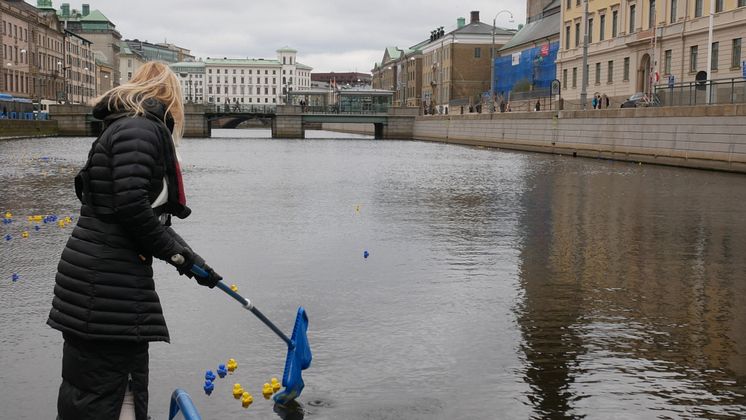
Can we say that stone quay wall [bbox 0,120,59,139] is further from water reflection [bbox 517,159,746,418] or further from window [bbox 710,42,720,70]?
water reflection [bbox 517,159,746,418]

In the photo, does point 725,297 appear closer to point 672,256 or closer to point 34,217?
point 672,256

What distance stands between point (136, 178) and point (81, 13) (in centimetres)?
19069

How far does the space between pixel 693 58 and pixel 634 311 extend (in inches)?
1907

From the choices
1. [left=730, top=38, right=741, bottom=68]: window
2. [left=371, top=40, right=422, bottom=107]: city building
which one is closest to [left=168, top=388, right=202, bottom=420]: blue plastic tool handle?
[left=730, top=38, right=741, bottom=68]: window

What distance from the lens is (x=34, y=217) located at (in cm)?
1585

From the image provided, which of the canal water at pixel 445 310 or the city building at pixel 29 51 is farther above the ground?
the city building at pixel 29 51

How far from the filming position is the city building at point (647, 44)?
162ft

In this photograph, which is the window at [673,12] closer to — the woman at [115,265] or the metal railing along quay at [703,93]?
the metal railing along quay at [703,93]

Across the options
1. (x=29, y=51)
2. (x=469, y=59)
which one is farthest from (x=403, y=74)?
(x=29, y=51)

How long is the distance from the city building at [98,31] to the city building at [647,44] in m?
114

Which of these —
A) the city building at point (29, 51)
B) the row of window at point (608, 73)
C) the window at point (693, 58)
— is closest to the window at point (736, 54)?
the window at point (693, 58)

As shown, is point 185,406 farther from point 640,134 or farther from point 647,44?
point 647,44

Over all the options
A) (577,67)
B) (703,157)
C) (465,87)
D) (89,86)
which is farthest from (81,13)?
(703,157)

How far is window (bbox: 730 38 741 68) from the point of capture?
48312 mm
